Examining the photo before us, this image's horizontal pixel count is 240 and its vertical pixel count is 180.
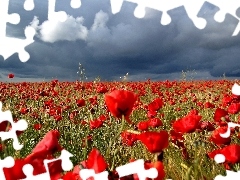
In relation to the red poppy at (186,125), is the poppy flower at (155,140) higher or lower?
lower

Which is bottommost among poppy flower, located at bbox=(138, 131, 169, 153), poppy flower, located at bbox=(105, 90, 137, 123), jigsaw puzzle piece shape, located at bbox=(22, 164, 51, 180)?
jigsaw puzzle piece shape, located at bbox=(22, 164, 51, 180)

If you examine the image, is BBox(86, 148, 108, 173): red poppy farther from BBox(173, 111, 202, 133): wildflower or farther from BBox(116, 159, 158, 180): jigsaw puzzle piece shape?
BBox(173, 111, 202, 133): wildflower

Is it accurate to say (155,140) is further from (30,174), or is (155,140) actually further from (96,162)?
(30,174)

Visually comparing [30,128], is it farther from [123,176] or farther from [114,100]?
[123,176]

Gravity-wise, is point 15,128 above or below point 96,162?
above

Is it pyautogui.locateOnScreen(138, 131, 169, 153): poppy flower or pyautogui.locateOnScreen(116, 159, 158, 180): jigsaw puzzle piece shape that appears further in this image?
pyautogui.locateOnScreen(138, 131, 169, 153): poppy flower

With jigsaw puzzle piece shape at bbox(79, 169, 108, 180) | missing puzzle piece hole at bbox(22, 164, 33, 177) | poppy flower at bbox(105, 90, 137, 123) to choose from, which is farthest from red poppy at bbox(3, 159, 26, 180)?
poppy flower at bbox(105, 90, 137, 123)

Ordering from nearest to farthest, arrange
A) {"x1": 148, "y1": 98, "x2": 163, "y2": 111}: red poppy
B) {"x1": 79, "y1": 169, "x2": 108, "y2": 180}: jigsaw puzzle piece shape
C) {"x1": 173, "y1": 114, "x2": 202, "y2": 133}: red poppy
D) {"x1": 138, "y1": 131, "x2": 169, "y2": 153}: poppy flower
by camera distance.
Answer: {"x1": 79, "y1": 169, "x2": 108, "y2": 180}: jigsaw puzzle piece shape
{"x1": 138, "y1": 131, "x2": 169, "y2": 153}: poppy flower
{"x1": 173, "y1": 114, "x2": 202, "y2": 133}: red poppy
{"x1": 148, "y1": 98, "x2": 163, "y2": 111}: red poppy

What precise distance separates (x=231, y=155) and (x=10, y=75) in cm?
713

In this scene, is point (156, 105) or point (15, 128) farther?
point (156, 105)

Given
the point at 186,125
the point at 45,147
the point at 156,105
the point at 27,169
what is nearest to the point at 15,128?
the point at 45,147

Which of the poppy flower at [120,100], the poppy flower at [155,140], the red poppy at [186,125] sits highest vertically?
the poppy flower at [120,100]

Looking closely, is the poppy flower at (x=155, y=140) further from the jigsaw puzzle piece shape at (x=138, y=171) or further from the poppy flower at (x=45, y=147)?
the poppy flower at (x=45, y=147)

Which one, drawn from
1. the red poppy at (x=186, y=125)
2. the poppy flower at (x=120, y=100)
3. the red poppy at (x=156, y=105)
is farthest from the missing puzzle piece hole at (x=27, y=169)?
the red poppy at (x=156, y=105)
